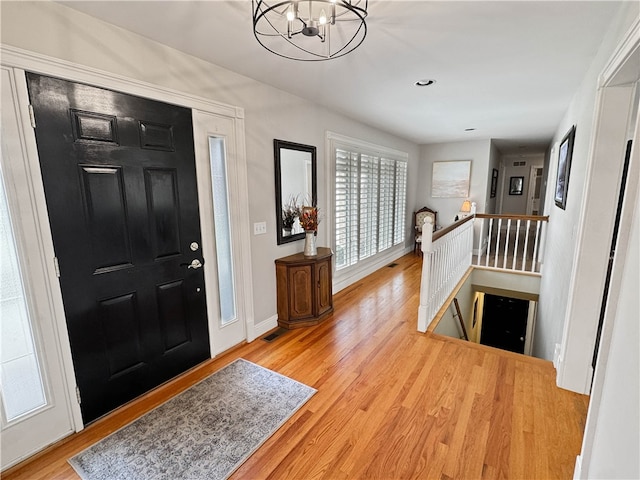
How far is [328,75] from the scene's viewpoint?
264 cm

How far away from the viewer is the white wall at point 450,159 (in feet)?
20.1

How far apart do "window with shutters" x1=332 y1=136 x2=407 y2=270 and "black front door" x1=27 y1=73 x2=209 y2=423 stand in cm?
225

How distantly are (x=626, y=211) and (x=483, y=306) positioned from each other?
5.61 m

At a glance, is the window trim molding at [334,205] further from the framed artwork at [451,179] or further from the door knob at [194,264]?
the door knob at [194,264]

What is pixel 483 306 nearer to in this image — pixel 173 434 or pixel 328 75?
pixel 328 75

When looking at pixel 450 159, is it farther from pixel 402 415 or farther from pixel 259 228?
pixel 402 415

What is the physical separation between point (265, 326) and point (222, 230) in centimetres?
114

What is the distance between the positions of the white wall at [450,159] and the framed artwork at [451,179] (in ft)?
0.28

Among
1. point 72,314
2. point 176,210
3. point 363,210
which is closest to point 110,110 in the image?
point 176,210

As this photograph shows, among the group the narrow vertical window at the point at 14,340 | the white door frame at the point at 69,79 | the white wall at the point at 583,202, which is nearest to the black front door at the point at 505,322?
the white wall at the point at 583,202

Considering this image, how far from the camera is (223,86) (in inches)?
97.9

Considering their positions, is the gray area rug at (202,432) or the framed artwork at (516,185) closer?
the gray area rug at (202,432)

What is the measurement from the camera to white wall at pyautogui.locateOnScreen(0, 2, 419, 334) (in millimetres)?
1590

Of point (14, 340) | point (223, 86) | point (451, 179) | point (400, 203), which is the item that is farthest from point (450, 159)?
point (14, 340)
